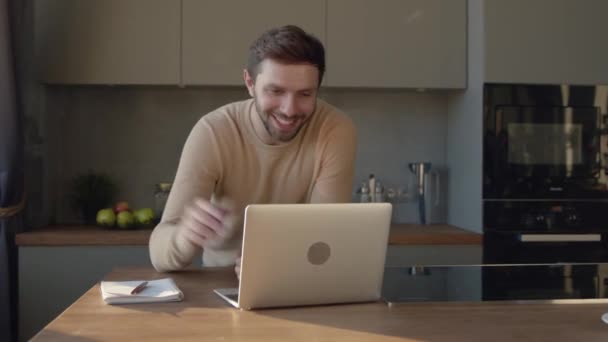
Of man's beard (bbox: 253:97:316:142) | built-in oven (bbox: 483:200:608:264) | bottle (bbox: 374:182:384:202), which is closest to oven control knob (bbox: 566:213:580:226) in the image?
built-in oven (bbox: 483:200:608:264)

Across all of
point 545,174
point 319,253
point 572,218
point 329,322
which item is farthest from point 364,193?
point 329,322

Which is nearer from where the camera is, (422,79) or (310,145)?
(310,145)

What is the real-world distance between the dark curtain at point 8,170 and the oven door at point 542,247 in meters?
1.97

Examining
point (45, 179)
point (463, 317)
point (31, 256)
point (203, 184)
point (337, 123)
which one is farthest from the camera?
point (45, 179)

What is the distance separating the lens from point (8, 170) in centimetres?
285

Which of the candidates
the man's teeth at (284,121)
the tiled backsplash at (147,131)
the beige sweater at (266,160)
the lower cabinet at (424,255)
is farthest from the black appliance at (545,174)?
the man's teeth at (284,121)

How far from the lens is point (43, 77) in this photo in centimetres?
311

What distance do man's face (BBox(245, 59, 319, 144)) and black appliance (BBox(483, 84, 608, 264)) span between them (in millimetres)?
1480

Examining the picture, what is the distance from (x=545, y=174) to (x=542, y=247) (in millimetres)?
324

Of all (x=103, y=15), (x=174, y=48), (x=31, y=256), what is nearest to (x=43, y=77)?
(x=103, y=15)

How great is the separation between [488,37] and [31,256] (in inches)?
83.5

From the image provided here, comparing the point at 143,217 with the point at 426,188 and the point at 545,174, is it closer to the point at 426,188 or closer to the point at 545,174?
the point at 426,188

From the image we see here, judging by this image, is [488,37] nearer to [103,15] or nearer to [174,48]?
[174,48]

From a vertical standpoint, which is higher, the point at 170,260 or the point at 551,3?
the point at 551,3
